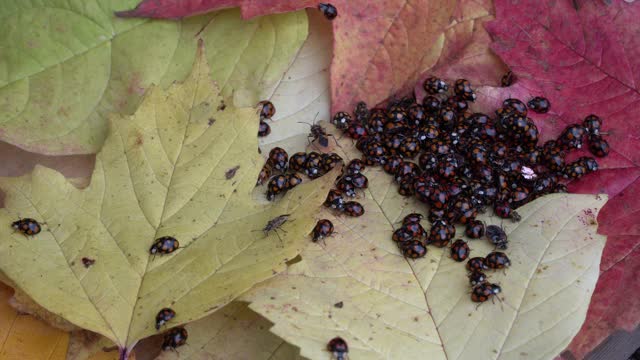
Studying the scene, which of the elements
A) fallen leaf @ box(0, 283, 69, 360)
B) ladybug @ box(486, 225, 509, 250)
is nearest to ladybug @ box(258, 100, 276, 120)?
ladybug @ box(486, 225, 509, 250)

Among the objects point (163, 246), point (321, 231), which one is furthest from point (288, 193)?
point (163, 246)

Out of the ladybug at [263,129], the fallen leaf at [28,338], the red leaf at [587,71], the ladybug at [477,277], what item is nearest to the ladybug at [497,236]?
the ladybug at [477,277]

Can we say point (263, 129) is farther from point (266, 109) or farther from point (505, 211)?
point (505, 211)

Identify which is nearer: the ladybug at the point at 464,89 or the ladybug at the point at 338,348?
the ladybug at the point at 338,348

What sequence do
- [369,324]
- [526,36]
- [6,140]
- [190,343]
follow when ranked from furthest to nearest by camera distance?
1. [526,36]
2. [6,140]
3. [190,343]
4. [369,324]

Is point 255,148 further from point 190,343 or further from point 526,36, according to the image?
point 526,36

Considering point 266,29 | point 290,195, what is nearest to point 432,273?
point 290,195

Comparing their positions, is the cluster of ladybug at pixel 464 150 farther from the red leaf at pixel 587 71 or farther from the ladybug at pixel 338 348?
the ladybug at pixel 338 348
